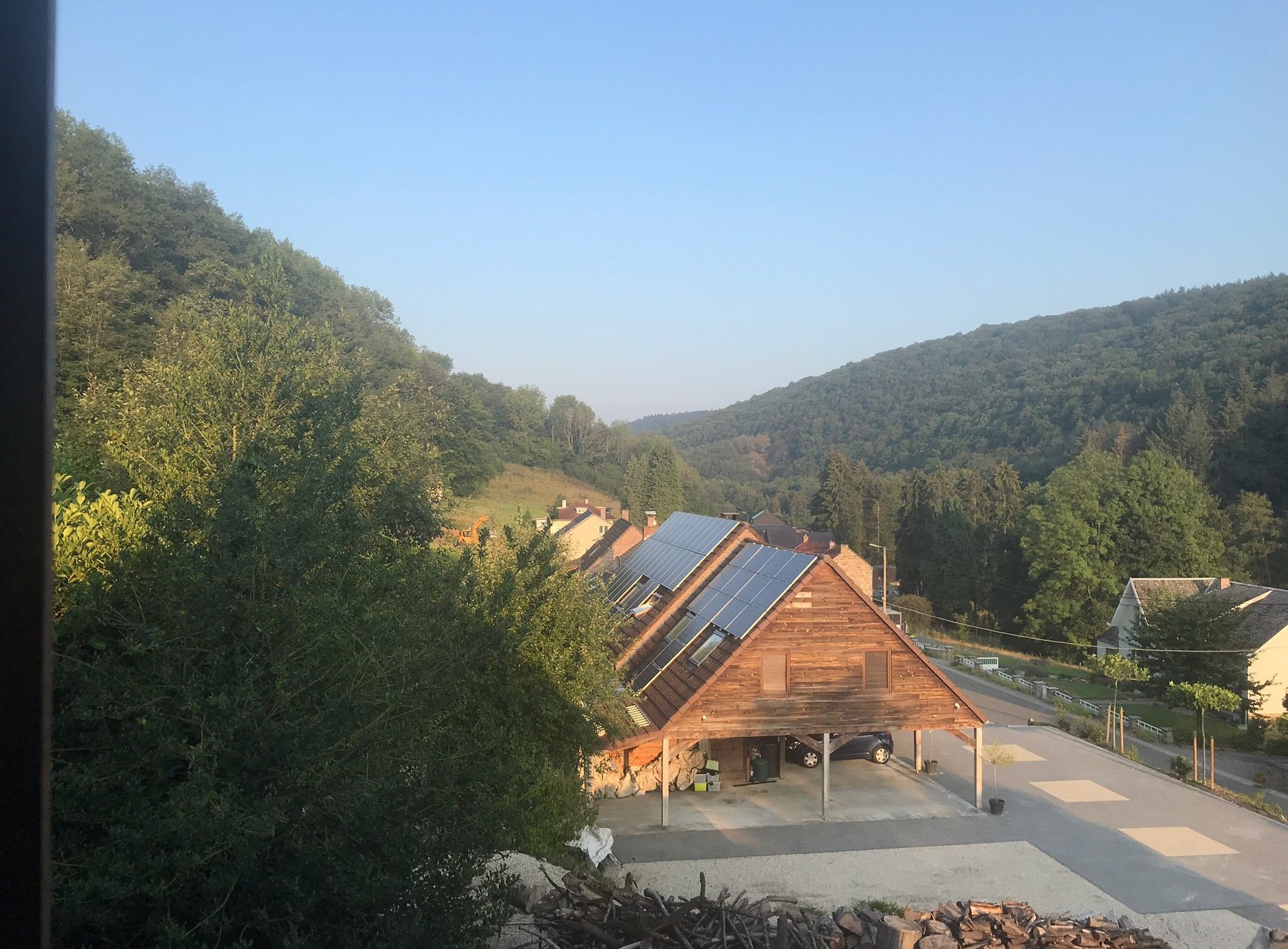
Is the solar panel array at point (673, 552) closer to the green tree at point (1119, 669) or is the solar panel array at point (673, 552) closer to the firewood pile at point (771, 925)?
the green tree at point (1119, 669)

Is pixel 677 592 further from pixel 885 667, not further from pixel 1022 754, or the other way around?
pixel 1022 754

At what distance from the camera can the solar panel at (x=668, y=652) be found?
824 inches

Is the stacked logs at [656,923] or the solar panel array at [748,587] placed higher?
the solar panel array at [748,587]

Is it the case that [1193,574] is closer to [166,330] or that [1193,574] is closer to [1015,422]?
[1015,422]

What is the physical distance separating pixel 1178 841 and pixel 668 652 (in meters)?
10.9

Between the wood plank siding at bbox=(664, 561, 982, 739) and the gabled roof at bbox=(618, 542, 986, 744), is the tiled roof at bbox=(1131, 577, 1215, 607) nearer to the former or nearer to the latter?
the wood plank siding at bbox=(664, 561, 982, 739)

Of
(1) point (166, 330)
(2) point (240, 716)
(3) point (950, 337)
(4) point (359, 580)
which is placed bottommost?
(2) point (240, 716)

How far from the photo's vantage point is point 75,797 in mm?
6020

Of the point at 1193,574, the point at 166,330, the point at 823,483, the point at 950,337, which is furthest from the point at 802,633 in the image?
the point at 950,337

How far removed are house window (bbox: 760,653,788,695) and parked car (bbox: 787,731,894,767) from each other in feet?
13.9

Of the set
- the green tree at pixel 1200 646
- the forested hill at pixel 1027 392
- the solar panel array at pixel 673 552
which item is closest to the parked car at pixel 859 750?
the solar panel array at pixel 673 552

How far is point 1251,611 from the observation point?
3688 cm

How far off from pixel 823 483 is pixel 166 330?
6250cm

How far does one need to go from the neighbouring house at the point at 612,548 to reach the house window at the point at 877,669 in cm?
1783
